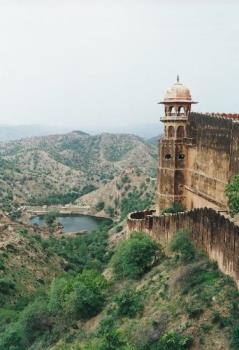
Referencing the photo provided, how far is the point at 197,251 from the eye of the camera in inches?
1131

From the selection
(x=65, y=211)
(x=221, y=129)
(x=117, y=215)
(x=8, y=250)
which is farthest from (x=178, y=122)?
(x=65, y=211)

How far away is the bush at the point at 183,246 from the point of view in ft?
95.4

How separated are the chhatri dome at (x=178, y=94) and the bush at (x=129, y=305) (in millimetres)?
15833

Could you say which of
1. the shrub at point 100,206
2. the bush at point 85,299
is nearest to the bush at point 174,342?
the bush at point 85,299

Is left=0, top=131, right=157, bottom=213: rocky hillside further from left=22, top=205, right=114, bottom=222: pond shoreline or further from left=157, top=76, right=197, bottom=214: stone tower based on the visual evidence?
left=157, top=76, right=197, bottom=214: stone tower

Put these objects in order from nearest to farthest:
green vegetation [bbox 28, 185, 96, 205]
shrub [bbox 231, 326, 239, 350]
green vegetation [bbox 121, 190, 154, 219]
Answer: shrub [bbox 231, 326, 239, 350], green vegetation [bbox 121, 190, 154, 219], green vegetation [bbox 28, 185, 96, 205]

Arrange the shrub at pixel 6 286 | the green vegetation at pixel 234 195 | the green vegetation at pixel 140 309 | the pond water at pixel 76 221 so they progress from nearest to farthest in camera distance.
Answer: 1. the green vegetation at pixel 140 309
2. the green vegetation at pixel 234 195
3. the shrub at pixel 6 286
4. the pond water at pixel 76 221

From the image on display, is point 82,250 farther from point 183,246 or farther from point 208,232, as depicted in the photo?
point 208,232

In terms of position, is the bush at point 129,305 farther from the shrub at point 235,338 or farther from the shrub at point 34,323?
the shrub at point 235,338

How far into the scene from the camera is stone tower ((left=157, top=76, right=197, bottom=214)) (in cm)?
4056

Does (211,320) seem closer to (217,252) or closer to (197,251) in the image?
(217,252)

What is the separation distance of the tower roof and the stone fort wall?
1.35 m

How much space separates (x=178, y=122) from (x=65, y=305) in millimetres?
14901

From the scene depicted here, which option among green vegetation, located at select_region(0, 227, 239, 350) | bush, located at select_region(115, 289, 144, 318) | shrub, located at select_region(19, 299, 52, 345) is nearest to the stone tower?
green vegetation, located at select_region(0, 227, 239, 350)
